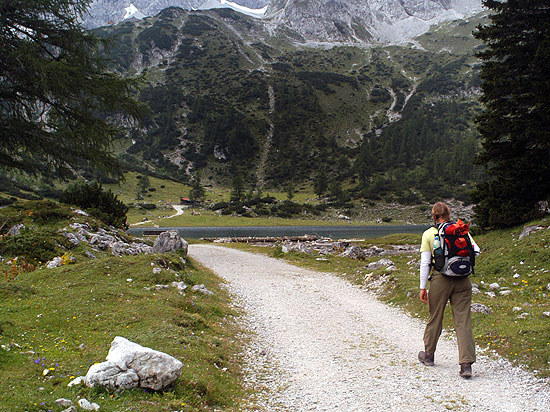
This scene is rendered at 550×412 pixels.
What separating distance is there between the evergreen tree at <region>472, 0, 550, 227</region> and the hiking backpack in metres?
17.0

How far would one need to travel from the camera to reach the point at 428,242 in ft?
24.0

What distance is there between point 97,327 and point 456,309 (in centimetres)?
823

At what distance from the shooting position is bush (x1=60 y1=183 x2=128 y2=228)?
2434cm

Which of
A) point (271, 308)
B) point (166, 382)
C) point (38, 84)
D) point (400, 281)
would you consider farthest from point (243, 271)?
point (166, 382)

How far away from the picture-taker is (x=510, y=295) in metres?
12.5

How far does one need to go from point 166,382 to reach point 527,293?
13191mm

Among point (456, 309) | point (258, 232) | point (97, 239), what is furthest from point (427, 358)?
point (258, 232)

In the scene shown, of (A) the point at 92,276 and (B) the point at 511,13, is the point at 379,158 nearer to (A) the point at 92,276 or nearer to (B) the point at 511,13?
(B) the point at 511,13

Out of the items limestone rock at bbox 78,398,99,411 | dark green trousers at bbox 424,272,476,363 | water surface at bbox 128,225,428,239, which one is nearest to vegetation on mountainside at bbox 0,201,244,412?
limestone rock at bbox 78,398,99,411

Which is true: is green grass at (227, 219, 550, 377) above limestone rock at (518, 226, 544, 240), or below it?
below

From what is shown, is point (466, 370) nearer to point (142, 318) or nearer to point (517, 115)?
point (142, 318)

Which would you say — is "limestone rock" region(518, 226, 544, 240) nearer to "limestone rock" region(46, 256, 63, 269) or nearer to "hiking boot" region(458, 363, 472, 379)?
"hiking boot" region(458, 363, 472, 379)

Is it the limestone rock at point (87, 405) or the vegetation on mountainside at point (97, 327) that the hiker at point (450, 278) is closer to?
the vegetation on mountainside at point (97, 327)

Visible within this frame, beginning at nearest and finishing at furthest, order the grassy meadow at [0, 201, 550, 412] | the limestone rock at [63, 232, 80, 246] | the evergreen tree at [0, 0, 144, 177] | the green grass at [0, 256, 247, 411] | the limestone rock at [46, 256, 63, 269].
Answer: the green grass at [0, 256, 247, 411] → the grassy meadow at [0, 201, 550, 412] → the limestone rock at [46, 256, 63, 269] → the limestone rock at [63, 232, 80, 246] → the evergreen tree at [0, 0, 144, 177]
